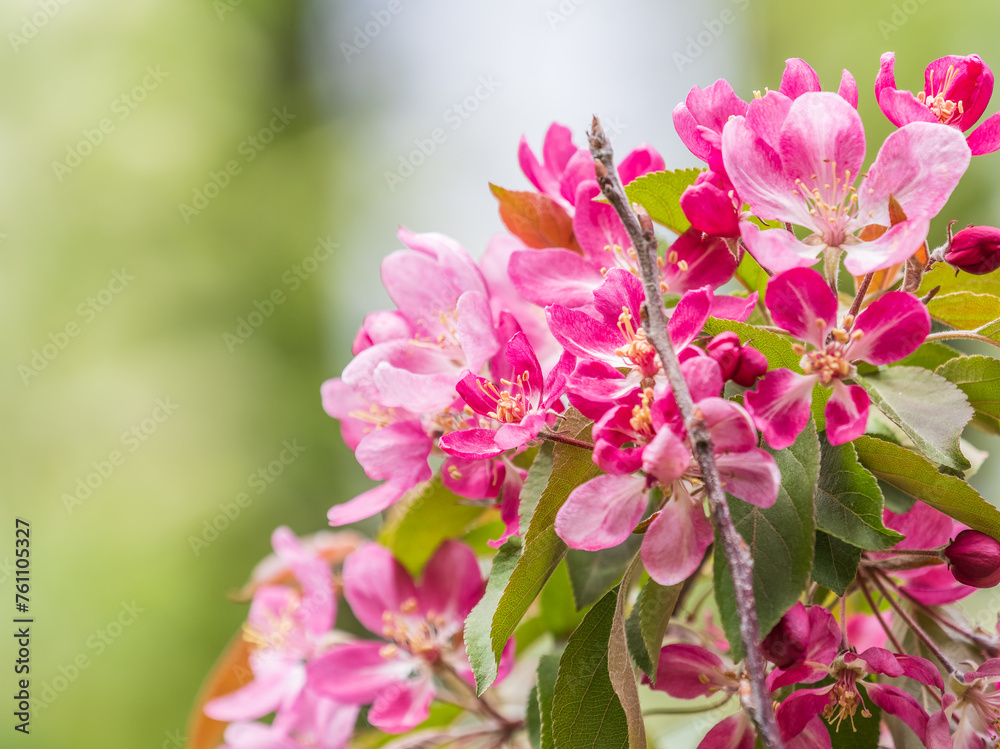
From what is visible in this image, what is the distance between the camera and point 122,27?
428cm

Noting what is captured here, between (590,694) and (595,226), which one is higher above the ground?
(595,226)

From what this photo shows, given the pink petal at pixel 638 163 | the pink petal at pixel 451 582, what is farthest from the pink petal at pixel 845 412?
the pink petal at pixel 451 582

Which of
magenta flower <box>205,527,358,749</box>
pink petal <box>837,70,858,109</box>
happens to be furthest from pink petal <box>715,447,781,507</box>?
magenta flower <box>205,527,358,749</box>

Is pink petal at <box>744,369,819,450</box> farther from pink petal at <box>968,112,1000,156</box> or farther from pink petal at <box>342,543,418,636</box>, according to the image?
pink petal at <box>342,543,418,636</box>

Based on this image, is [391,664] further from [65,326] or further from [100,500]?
[65,326]

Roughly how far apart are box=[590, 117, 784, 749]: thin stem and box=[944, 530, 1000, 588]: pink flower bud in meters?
0.18

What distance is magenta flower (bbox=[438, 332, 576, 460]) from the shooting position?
0.39 meters

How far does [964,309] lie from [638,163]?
211 millimetres

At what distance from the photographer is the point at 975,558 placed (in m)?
0.40

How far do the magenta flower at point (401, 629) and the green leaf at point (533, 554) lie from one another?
0.75 ft

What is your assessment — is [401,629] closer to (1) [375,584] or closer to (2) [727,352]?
(1) [375,584]

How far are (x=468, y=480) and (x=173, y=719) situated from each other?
343 cm

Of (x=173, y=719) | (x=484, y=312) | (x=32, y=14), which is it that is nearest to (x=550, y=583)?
(x=484, y=312)

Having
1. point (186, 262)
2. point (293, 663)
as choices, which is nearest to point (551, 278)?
point (293, 663)
